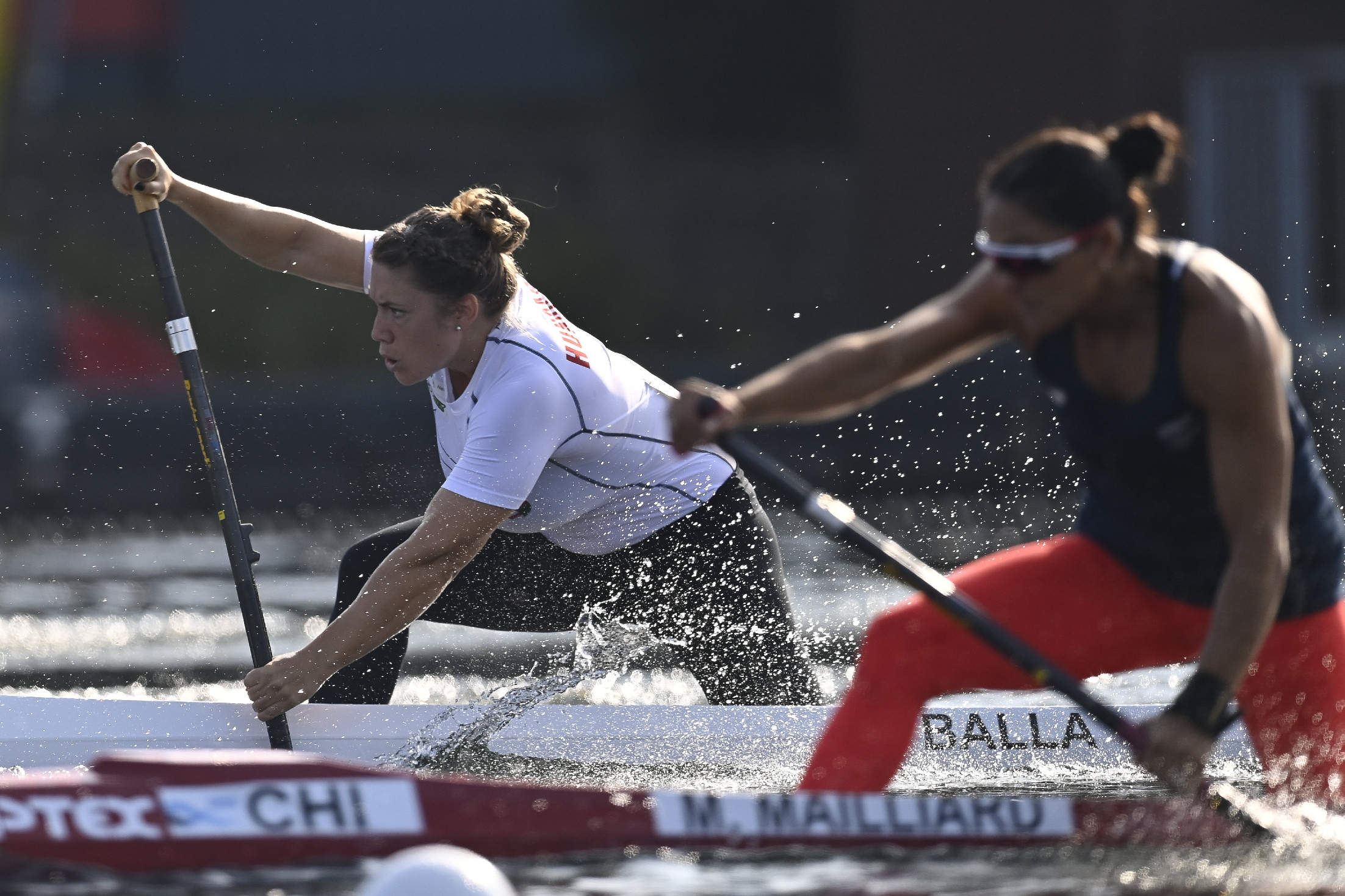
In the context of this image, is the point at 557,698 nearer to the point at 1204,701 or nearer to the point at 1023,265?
the point at 1204,701

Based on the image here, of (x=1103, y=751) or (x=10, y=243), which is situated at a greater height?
(x=10, y=243)

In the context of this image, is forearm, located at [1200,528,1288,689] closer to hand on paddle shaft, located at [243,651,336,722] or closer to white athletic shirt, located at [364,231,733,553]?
white athletic shirt, located at [364,231,733,553]

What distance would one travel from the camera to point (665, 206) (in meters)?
24.4

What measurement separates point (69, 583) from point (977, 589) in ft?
27.3

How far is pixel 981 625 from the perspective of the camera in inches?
136

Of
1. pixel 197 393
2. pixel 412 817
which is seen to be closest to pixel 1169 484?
pixel 412 817

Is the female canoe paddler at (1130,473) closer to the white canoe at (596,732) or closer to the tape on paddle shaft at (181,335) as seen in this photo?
the white canoe at (596,732)

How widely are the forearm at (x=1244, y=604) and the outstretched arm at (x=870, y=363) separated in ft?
2.06

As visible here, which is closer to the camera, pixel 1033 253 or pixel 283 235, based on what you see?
pixel 1033 253

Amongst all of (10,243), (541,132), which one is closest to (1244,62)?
(541,132)

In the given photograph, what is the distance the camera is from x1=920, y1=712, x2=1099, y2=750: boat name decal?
17.5 feet

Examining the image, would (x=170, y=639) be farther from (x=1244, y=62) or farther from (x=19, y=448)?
(x=1244, y=62)

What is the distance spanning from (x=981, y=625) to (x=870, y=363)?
540mm

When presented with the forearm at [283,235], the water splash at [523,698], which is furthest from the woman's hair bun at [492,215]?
the water splash at [523,698]
